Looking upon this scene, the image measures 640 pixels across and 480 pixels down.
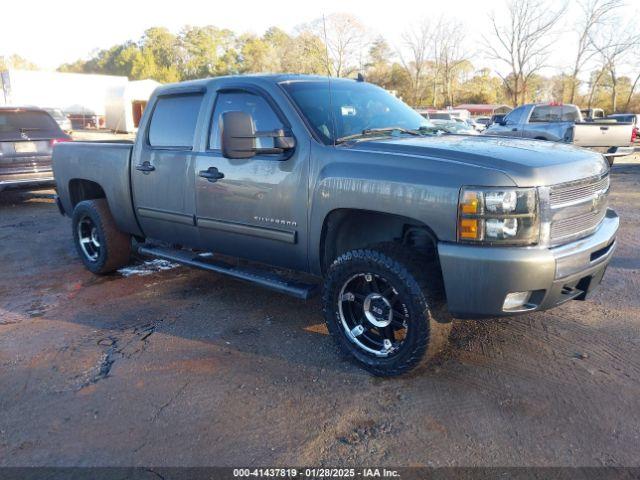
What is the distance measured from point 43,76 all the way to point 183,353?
42360mm

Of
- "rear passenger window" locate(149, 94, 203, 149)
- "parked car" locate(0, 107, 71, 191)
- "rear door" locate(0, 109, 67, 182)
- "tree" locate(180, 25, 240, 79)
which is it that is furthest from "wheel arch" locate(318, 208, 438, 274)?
"tree" locate(180, 25, 240, 79)


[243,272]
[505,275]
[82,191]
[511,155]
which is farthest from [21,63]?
[505,275]

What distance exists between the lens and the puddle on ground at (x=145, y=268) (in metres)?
5.89

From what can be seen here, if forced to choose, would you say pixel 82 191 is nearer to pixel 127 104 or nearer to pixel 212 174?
pixel 212 174

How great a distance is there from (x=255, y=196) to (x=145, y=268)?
259 cm

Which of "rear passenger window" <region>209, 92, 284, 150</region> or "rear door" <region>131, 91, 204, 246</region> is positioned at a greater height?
"rear passenger window" <region>209, 92, 284, 150</region>

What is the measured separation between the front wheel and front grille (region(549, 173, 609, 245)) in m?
0.74

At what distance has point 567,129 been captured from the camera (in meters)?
13.2

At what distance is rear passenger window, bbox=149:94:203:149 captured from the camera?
183 inches

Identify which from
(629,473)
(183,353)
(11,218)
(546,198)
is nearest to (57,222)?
(11,218)

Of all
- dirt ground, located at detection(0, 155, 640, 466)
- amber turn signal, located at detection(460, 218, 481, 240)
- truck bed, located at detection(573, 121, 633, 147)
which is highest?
amber turn signal, located at detection(460, 218, 481, 240)

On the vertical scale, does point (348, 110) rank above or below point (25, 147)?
above

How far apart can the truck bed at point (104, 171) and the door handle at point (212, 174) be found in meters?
1.21

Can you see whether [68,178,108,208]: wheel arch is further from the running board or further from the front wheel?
the front wheel
